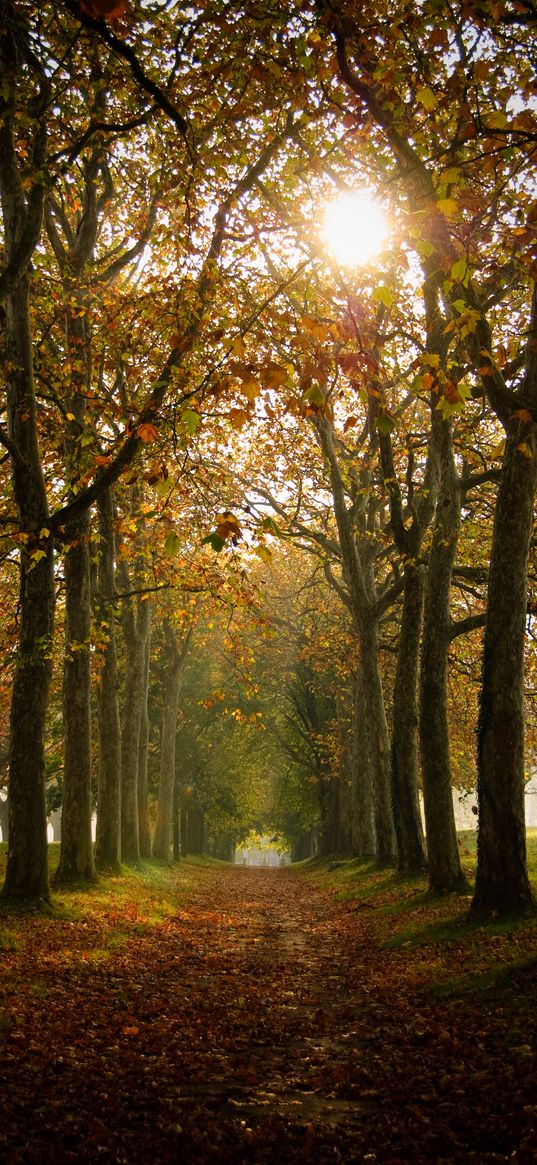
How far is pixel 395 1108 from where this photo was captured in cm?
529

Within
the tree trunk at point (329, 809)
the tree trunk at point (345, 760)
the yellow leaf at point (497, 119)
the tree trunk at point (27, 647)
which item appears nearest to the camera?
the yellow leaf at point (497, 119)

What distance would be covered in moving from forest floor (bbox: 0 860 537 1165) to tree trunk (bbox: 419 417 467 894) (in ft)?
3.89

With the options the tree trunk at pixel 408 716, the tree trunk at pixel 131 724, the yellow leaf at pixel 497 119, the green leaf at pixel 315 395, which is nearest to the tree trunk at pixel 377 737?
the tree trunk at pixel 408 716

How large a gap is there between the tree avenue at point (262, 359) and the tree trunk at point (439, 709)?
6 cm

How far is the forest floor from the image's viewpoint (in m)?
4.70

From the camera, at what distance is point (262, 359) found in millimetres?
15453

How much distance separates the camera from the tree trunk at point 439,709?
48.2 feet

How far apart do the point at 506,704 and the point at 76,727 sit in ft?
31.9

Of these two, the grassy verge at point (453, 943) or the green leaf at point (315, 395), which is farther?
the grassy verge at point (453, 943)

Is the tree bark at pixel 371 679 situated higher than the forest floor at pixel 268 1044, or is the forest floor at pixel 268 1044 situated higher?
the tree bark at pixel 371 679

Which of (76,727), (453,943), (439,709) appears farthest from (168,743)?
(453,943)

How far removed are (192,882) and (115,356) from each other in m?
20.0

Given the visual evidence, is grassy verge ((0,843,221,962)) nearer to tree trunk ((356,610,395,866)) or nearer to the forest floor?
the forest floor

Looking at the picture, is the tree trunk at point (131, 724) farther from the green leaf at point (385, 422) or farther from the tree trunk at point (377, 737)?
the green leaf at point (385, 422)
